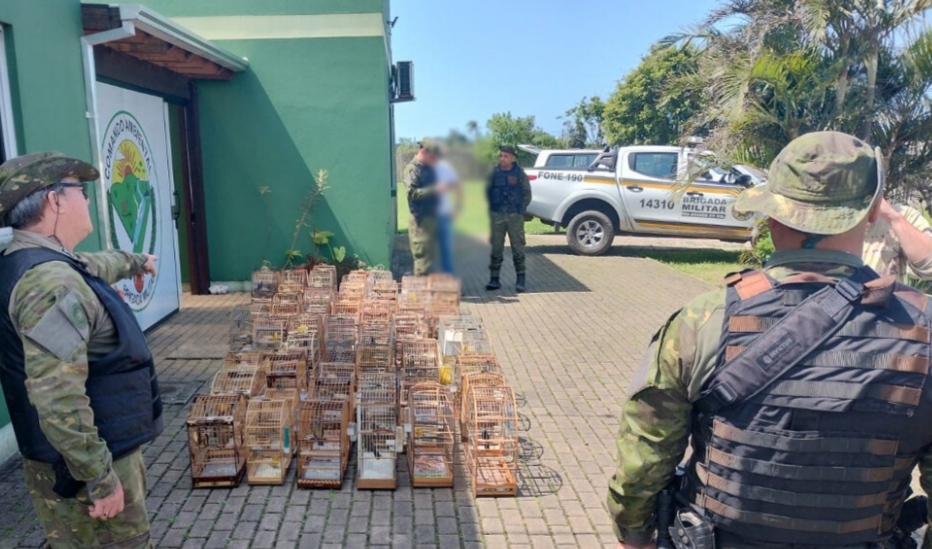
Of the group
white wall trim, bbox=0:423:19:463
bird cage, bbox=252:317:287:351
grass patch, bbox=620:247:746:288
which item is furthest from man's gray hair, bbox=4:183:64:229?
grass patch, bbox=620:247:746:288

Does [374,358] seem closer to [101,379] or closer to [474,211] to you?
[101,379]

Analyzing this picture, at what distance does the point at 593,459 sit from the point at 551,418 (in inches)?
27.7

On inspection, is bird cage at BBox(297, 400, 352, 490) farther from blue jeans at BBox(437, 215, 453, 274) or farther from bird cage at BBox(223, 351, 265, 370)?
blue jeans at BBox(437, 215, 453, 274)

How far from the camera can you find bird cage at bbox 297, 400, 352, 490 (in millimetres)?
3713

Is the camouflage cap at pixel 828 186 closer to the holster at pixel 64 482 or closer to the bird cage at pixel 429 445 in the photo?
the holster at pixel 64 482

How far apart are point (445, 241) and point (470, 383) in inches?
139

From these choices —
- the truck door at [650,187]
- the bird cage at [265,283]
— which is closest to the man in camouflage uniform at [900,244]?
the bird cage at [265,283]

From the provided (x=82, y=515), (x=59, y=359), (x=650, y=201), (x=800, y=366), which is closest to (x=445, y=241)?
(x=800, y=366)

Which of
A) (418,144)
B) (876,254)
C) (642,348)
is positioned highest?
(418,144)

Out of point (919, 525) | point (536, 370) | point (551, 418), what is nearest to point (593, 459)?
point (551, 418)

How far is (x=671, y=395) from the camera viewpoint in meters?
1.72

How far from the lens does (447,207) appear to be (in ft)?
2.26

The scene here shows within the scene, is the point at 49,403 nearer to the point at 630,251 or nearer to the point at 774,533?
the point at 774,533

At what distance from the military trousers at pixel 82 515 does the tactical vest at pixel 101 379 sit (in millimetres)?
77
